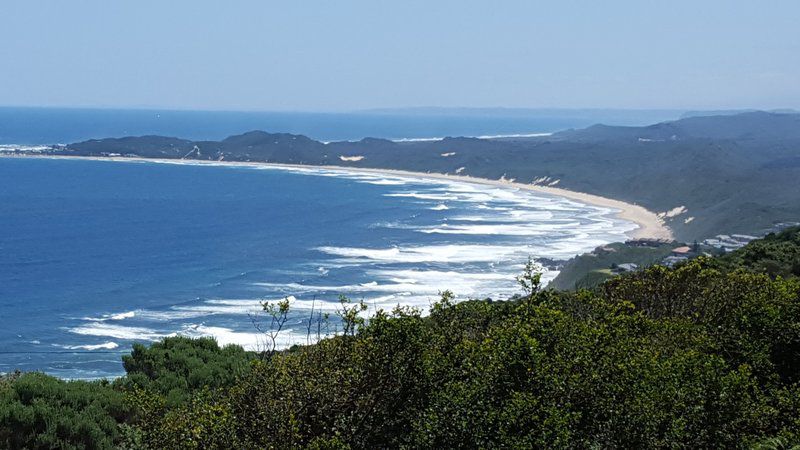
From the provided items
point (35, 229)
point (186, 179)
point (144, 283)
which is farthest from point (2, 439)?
point (186, 179)

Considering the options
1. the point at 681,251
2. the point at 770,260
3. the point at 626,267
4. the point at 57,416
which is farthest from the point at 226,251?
the point at 57,416

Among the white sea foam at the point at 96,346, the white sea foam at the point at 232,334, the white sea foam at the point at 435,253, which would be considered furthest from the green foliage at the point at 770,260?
the white sea foam at the point at 435,253

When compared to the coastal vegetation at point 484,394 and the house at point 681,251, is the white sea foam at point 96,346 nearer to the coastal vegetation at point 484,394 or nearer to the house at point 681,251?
the coastal vegetation at point 484,394

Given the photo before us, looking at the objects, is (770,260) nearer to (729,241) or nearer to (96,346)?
(96,346)

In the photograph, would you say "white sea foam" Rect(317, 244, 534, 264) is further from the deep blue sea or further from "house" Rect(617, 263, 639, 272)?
"house" Rect(617, 263, 639, 272)

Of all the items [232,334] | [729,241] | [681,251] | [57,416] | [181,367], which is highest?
[57,416]

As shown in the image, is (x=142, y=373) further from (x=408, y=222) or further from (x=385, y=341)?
(x=408, y=222)
